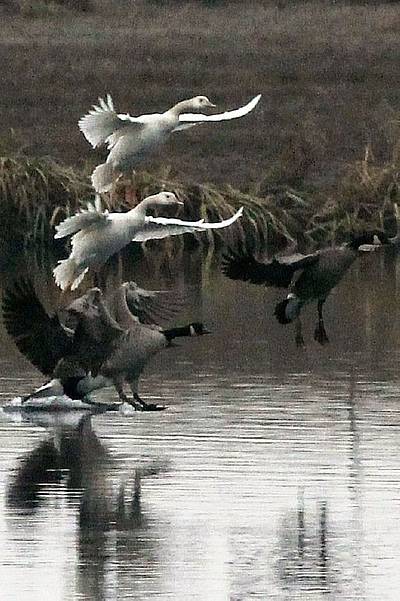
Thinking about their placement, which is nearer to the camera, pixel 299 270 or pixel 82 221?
pixel 299 270

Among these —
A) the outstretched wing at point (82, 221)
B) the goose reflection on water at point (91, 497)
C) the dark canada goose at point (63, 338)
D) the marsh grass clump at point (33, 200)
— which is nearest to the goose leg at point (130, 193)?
the marsh grass clump at point (33, 200)

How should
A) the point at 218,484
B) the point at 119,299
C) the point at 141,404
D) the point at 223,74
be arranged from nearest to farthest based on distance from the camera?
the point at 218,484 < the point at 141,404 < the point at 119,299 < the point at 223,74

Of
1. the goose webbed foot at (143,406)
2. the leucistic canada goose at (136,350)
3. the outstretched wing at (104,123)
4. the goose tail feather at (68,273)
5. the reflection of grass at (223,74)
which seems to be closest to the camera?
the leucistic canada goose at (136,350)

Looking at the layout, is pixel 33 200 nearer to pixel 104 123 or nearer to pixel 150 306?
pixel 104 123

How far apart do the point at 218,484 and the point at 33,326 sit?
2.83 meters

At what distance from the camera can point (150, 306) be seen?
17.9m

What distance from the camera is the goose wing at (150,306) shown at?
17797 mm

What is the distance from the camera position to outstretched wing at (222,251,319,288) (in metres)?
17.6

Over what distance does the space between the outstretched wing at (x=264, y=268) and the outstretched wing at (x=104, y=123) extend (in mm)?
2231

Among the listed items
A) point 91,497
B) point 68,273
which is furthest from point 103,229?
point 91,497

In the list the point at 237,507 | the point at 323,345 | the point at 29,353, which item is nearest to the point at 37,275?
the point at 323,345

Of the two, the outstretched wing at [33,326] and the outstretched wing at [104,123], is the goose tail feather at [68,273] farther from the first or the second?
the outstretched wing at [33,326]

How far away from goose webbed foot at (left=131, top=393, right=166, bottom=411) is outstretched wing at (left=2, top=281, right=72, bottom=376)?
1.72ft

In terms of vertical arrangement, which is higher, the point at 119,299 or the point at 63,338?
the point at 119,299
